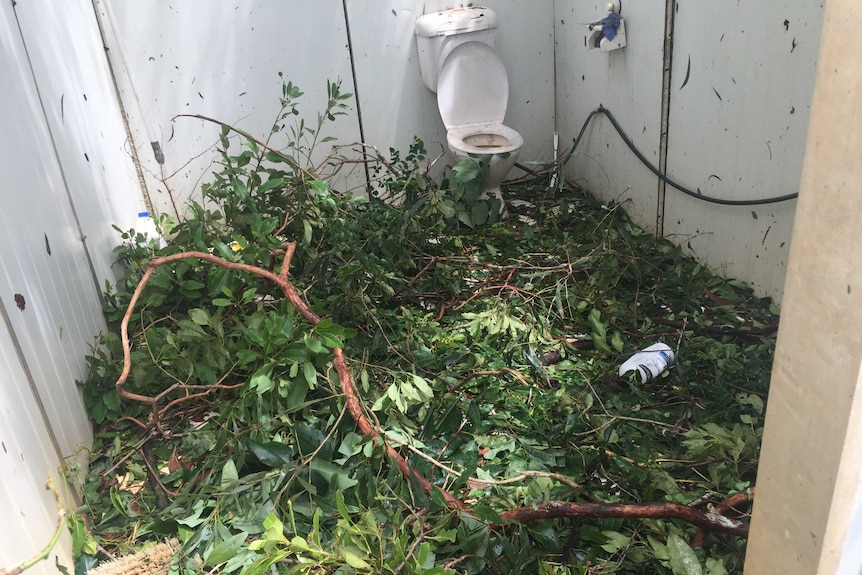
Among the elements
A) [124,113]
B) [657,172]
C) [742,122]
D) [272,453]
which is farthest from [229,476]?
[124,113]

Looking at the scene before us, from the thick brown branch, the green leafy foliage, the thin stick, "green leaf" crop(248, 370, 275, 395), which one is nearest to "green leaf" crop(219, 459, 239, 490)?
the green leafy foliage

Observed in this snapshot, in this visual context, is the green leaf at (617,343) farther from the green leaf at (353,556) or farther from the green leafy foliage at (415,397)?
the green leaf at (353,556)

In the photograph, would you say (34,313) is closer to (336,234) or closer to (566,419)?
(336,234)

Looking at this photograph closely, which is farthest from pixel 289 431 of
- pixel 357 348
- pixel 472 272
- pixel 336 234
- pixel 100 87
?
pixel 100 87

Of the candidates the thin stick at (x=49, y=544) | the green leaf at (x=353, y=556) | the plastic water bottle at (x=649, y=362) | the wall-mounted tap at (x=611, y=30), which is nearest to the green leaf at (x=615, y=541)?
the green leaf at (x=353, y=556)

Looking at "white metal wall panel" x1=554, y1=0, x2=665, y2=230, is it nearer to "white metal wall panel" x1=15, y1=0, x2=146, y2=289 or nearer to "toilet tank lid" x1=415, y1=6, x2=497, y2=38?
"toilet tank lid" x1=415, y1=6, x2=497, y2=38

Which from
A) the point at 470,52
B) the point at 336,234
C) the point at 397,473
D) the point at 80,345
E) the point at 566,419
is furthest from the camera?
the point at 470,52

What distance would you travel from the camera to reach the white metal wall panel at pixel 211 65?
2.63m

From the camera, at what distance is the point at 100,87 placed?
93.3 inches

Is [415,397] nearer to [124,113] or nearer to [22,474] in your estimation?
[22,474]

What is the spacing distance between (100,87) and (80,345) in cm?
129

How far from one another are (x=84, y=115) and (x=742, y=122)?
2.16 m

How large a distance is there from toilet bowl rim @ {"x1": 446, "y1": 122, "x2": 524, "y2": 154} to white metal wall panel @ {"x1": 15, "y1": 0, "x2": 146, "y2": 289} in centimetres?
143

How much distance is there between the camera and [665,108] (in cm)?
216
